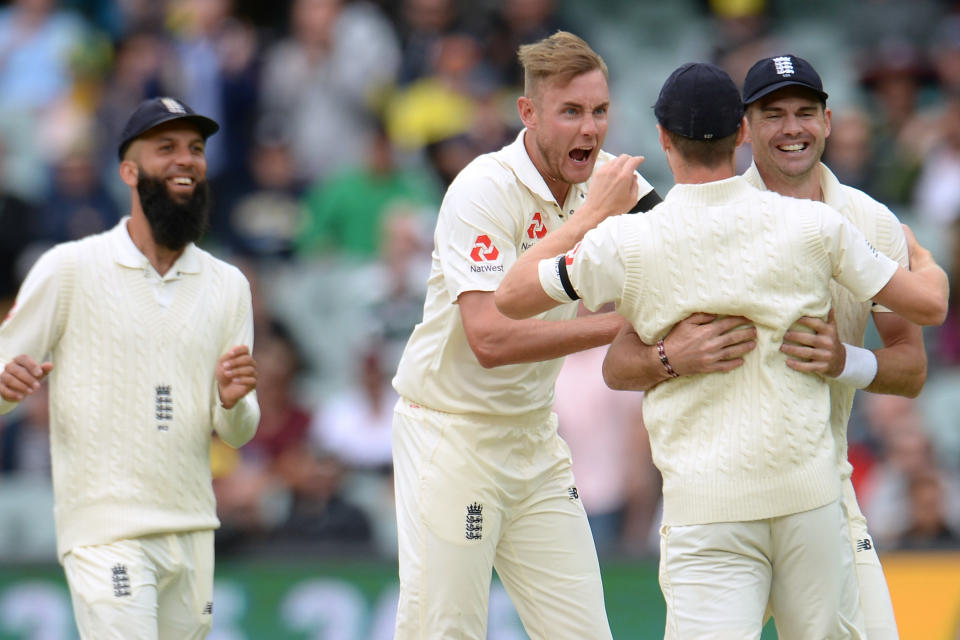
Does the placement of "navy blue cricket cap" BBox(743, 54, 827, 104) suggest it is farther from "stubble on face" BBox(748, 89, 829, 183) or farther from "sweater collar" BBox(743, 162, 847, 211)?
"sweater collar" BBox(743, 162, 847, 211)

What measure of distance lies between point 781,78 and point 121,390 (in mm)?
2843

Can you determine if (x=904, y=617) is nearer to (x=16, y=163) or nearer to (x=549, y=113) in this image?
(x=549, y=113)

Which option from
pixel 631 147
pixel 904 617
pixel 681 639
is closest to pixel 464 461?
pixel 681 639

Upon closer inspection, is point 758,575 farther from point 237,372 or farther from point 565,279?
point 237,372

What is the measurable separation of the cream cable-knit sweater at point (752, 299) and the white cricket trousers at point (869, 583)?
0.57m

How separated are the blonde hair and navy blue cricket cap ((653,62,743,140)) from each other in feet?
3.13

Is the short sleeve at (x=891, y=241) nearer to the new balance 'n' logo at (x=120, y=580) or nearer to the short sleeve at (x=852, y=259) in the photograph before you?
the short sleeve at (x=852, y=259)

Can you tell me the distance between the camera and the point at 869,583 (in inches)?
201

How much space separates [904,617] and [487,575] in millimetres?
3660

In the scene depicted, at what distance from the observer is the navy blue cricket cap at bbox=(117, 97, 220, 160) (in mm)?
5996

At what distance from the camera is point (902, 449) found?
8820 millimetres

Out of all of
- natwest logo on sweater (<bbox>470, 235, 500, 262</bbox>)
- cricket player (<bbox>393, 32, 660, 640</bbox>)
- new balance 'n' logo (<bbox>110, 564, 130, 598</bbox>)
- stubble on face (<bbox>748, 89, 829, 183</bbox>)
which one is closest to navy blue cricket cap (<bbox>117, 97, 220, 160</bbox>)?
cricket player (<bbox>393, 32, 660, 640</bbox>)

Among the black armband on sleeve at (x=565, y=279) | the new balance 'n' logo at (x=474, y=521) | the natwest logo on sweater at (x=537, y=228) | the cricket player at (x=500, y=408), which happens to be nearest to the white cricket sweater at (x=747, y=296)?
the black armband on sleeve at (x=565, y=279)

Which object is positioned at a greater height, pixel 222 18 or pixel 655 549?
pixel 222 18
